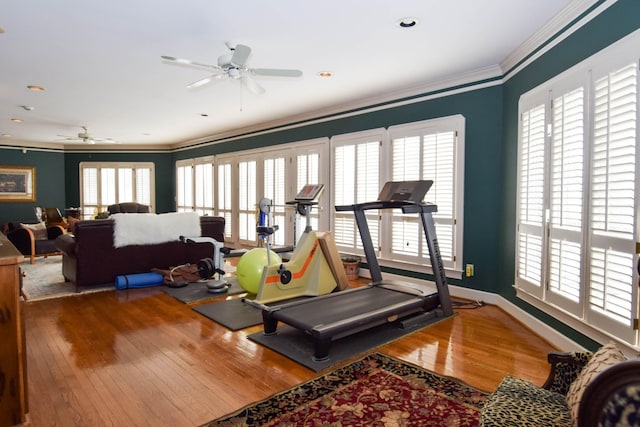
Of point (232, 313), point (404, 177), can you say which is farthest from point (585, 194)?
point (232, 313)

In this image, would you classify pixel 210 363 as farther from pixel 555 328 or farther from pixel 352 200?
pixel 352 200

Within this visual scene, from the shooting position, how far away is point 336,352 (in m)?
3.03

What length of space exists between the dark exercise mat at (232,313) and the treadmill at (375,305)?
36 cm

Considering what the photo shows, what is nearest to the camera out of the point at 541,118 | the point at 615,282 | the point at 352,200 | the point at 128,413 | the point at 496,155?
the point at 128,413

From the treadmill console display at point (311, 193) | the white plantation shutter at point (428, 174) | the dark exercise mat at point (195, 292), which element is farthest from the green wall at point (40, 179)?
the white plantation shutter at point (428, 174)

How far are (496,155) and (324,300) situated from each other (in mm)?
2418

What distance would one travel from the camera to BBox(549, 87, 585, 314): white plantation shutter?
2803 mm

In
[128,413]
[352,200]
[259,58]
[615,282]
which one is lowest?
[128,413]

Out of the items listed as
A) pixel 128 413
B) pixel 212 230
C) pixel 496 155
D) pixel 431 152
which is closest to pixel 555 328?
pixel 496 155

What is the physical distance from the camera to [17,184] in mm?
9531

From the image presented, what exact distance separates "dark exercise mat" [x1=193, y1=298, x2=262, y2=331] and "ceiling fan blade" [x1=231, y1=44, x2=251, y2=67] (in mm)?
2301

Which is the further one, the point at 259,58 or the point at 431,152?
the point at 431,152

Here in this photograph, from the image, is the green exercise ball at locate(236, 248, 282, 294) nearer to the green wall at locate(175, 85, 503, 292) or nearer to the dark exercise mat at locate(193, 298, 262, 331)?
the dark exercise mat at locate(193, 298, 262, 331)

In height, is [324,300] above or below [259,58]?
below
